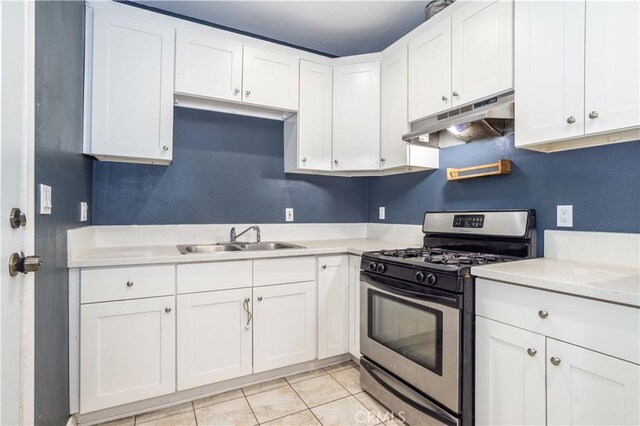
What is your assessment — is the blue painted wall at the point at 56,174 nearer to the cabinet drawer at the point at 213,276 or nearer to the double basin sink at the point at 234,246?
the cabinet drawer at the point at 213,276

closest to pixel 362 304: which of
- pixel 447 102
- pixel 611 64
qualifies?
pixel 447 102

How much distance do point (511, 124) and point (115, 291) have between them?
2.37 metres

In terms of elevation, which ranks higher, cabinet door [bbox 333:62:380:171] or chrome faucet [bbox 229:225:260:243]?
cabinet door [bbox 333:62:380:171]

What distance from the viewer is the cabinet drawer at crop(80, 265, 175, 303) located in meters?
1.67

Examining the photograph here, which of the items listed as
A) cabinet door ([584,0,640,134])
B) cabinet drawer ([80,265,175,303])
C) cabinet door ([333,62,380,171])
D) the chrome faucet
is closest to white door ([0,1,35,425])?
cabinet drawer ([80,265,175,303])

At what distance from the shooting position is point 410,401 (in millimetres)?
1680

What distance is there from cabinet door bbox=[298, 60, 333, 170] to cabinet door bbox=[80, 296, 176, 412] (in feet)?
4.65

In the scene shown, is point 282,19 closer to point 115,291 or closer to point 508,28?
point 508,28

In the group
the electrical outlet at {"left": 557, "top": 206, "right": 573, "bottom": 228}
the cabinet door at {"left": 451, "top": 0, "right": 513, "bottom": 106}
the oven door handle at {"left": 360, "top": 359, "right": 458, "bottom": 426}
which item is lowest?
the oven door handle at {"left": 360, "top": 359, "right": 458, "bottom": 426}

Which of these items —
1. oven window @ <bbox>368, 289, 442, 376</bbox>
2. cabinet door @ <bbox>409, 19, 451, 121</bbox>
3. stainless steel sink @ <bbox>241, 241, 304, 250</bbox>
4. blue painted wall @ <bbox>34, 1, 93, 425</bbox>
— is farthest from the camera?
stainless steel sink @ <bbox>241, 241, 304, 250</bbox>

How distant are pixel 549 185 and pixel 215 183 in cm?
219

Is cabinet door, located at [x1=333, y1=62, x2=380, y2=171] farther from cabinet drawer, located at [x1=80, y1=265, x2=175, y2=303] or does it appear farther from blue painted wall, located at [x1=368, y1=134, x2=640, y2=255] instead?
cabinet drawer, located at [x1=80, y1=265, x2=175, y2=303]

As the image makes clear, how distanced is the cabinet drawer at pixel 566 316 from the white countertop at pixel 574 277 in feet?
0.12

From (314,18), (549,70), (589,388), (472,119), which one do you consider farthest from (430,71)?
(589,388)
